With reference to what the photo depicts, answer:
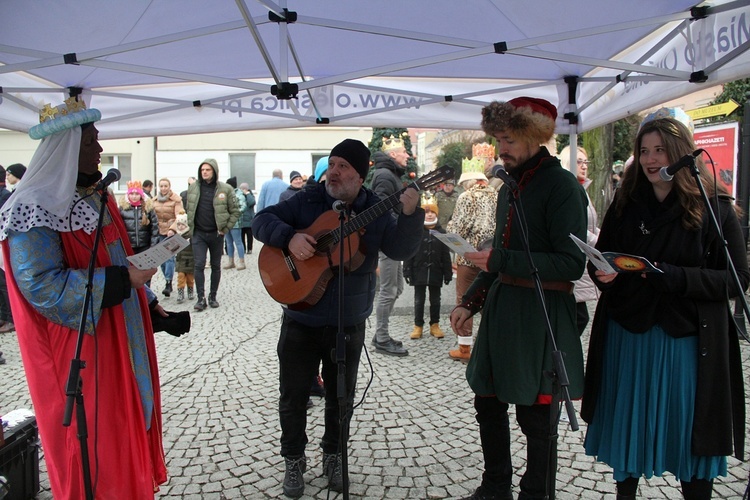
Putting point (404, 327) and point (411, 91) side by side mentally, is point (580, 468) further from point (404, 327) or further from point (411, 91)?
point (404, 327)

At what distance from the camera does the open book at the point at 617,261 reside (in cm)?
209

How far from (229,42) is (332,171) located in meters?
1.84

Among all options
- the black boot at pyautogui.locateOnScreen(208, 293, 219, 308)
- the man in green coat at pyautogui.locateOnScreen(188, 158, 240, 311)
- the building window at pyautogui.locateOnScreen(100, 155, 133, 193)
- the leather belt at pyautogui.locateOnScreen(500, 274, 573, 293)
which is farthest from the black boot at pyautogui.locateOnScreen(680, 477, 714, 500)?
the building window at pyautogui.locateOnScreen(100, 155, 133, 193)

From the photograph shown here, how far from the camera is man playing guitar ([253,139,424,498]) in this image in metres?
2.96

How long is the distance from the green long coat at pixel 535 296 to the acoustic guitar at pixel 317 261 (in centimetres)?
70

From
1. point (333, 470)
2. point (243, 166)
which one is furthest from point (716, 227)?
point (243, 166)

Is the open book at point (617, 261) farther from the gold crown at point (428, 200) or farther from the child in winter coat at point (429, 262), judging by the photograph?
the gold crown at point (428, 200)

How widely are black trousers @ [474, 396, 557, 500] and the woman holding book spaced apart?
0.29 metres

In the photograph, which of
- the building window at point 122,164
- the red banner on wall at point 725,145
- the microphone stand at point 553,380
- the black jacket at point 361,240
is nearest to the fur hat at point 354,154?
the black jacket at point 361,240

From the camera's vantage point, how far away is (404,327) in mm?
7176

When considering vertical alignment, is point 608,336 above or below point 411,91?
below

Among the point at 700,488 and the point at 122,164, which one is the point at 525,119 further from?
the point at 122,164

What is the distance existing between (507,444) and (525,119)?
1618mm

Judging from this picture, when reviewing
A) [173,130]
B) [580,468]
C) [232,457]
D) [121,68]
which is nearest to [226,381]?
[232,457]
